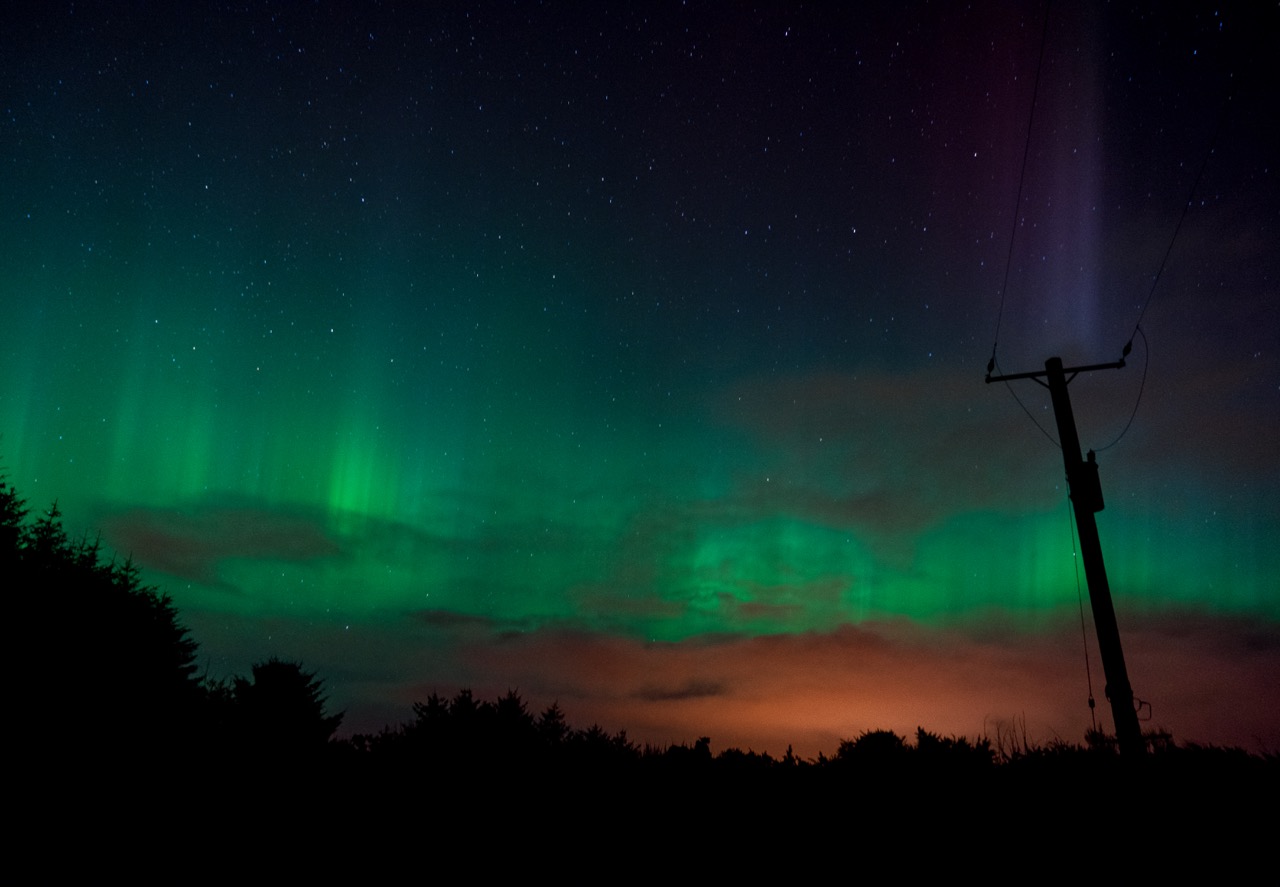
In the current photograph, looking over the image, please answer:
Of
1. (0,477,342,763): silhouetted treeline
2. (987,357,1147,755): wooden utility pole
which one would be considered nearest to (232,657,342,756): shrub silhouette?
(0,477,342,763): silhouetted treeline

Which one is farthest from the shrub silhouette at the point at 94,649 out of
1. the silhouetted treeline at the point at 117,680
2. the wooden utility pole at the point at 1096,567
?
the wooden utility pole at the point at 1096,567

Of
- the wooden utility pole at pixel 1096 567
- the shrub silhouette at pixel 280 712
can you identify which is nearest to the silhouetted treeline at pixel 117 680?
the shrub silhouette at pixel 280 712

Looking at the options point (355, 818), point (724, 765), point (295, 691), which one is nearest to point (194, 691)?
point (295, 691)

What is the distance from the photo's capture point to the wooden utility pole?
36.9 feet

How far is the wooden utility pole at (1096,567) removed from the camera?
443 inches

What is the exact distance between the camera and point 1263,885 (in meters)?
7.62

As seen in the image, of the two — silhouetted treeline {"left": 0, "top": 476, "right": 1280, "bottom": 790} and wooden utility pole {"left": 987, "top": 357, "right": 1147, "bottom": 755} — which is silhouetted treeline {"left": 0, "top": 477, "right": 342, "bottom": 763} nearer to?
silhouetted treeline {"left": 0, "top": 476, "right": 1280, "bottom": 790}

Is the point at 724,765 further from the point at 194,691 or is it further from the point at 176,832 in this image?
the point at 194,691

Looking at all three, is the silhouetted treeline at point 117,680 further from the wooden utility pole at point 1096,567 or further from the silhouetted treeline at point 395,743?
the wooden utility pole at point 1096,567

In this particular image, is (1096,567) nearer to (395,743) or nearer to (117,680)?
(395,743)

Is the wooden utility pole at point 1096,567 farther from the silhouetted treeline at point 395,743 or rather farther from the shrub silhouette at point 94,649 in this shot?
the shrub silhouette at point 94,649

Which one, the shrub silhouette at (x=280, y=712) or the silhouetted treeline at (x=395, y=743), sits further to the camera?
the shrub silhouette at (x=280, y=712)

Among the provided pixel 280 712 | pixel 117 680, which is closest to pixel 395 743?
pixel 280 712

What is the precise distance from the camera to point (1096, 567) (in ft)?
38.6
